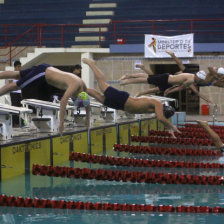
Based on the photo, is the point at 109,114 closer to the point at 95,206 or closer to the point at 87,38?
the point at 95,206

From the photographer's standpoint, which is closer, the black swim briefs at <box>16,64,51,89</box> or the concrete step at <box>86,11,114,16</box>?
the black swim briefs at <box>16,64,51,89</box>

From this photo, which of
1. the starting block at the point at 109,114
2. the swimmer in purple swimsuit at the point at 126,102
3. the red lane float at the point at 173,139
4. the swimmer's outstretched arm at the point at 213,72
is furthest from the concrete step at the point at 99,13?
the swimmer in purple swimsuit at the point at 126,102

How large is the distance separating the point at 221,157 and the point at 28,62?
9667mm

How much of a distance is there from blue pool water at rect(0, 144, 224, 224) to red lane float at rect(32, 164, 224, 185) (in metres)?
0.08

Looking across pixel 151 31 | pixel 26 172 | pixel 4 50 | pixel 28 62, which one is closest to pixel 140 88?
pixel 151 31

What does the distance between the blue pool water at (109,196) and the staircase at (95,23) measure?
11.2m

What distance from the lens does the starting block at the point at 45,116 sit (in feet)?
26.9

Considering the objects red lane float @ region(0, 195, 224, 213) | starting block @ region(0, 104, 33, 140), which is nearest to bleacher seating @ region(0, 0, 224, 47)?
starting block @ region(0, 104, 33, 140)

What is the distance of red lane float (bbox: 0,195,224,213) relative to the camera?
484cm

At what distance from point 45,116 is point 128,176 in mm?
2671

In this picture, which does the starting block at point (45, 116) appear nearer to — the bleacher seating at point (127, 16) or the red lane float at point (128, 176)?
the red lane float at point (128, 176)

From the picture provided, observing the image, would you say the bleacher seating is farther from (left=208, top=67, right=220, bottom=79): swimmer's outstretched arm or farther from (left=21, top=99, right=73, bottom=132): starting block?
(left=21, top=99, right=73, bottom=132): starting block

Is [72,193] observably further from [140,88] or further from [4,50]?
[4,50]

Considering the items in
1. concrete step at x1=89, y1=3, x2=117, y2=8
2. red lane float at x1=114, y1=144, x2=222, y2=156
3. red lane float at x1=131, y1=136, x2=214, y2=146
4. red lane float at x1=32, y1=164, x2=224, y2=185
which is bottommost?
red lane float at x1=32, y1=164, x2=224, y2=185
